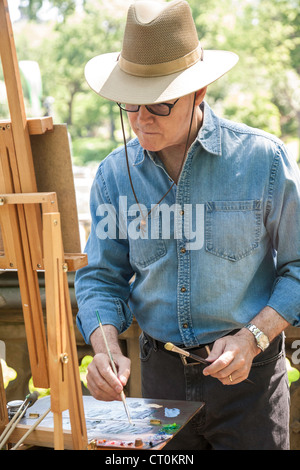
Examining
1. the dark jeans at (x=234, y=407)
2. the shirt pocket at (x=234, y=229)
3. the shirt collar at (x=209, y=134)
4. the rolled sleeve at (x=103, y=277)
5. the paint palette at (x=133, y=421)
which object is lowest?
the dark jeans at (x=234, y=407)

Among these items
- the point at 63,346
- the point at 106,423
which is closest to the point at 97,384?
the point at 106,423

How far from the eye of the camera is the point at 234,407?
190cm

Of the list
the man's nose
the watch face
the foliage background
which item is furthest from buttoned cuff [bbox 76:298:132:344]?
the foliage background

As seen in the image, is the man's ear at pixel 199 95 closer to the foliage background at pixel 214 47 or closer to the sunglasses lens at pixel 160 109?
the sunglasses lens at pixel 160 109

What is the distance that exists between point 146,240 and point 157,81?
1.64 feet

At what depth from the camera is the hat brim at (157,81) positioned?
5.35 ft

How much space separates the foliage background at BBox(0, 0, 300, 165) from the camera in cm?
1883

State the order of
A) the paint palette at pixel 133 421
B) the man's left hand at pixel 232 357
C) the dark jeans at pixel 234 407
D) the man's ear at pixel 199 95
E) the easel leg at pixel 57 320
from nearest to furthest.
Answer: the easel leg at pixel 57 320 → the paint palette at pixel 133 421 → the man's left hand at pixel 232 357 → the man's ear at pixel 199 95 → the dark jeans at pixel 234 407

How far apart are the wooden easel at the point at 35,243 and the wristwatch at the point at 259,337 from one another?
524mm

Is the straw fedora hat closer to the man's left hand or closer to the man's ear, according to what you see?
the man's ear

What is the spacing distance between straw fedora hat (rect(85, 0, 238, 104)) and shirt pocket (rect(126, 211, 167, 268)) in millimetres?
417

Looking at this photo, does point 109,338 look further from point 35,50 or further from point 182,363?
point 35,50

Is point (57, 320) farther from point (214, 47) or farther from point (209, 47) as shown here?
point (209, 47)

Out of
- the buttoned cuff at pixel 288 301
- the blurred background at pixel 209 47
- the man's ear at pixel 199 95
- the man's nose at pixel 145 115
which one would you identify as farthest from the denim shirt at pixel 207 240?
the blurred background at pixel 209 47
